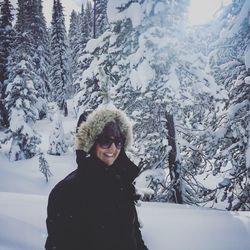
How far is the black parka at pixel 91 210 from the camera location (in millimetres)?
2447

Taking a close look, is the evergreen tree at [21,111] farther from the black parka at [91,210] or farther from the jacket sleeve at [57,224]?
the jacket sleeve at [57,224]

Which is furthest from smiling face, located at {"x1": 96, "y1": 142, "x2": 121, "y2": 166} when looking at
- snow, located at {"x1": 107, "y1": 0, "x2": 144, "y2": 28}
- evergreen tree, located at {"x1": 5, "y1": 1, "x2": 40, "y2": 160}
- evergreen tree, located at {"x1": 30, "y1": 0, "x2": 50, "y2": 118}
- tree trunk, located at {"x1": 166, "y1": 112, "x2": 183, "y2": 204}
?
evergreen tree, located at {"x1": 30, "y1": 0, "x2": 50, "y2": 118}

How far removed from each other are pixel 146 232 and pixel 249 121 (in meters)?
4.30

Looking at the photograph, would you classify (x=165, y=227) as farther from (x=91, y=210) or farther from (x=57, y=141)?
(x=57, y=141)

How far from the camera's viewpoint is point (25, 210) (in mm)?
5824

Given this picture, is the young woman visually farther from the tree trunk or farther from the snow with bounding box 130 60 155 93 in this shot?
the tree trunk

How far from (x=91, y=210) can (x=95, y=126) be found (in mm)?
806

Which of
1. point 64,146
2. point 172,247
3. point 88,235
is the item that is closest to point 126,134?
point 88,235

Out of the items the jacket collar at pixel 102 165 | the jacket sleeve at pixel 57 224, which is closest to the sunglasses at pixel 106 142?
the jacket collar at pixel 102 165

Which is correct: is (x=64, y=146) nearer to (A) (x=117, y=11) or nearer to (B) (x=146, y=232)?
(A) (x=117, y=11)

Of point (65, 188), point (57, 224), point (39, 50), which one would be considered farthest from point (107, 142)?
point (39, 50)

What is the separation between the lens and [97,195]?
103 inches

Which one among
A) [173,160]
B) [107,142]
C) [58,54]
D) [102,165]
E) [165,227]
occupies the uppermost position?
[58,54]

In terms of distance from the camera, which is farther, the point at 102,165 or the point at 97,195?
the point at 102,165
